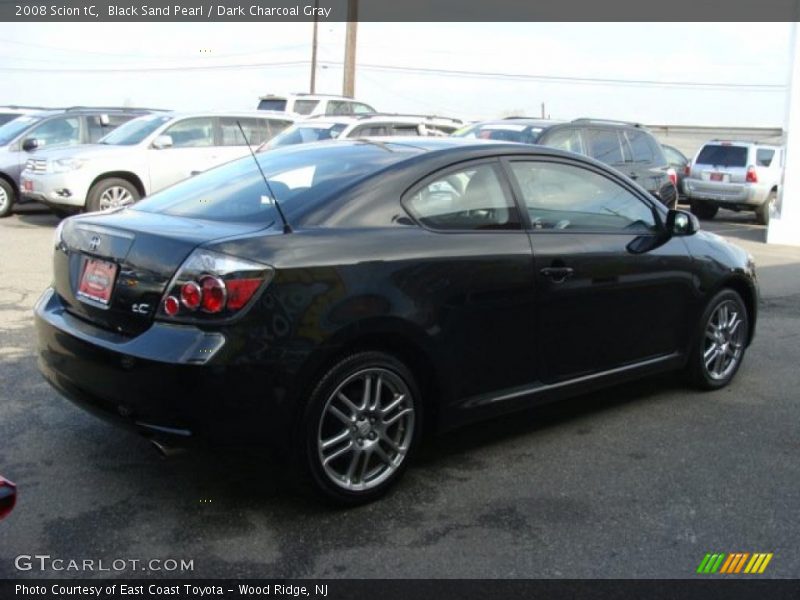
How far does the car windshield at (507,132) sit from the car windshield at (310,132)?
2030mm

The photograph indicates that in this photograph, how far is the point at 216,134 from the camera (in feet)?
45.0

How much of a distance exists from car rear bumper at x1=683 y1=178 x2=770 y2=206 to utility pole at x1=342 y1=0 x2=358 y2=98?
10840 millimetres

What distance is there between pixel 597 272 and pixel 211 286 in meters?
2.18

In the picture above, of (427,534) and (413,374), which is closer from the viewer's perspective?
(427,534)

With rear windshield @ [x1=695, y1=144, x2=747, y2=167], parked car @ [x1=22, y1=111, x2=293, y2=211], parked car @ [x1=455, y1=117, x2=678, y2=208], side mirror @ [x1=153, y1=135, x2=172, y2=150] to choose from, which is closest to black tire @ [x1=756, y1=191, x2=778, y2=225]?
rear windshield @ [x1=695, y1=144, x2=747, y2=167]

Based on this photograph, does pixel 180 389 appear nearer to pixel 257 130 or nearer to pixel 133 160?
pixel 133 160

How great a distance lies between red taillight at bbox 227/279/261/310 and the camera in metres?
3.35

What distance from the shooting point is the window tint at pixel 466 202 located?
4.08 meters

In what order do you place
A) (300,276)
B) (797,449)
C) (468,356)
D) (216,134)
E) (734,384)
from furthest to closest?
(216,134)
(734,384)
(797,449)
(468,356)
(300,276)

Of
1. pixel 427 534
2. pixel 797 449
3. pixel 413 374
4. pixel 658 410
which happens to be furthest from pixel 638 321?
pixel 427 534

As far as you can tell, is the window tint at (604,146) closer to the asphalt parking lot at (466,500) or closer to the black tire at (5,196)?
the asphalt parking lot at (466,500)

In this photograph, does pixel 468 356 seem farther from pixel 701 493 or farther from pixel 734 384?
pixel 734 384

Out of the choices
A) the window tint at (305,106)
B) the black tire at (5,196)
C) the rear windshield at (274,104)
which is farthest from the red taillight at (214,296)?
the rear windshield at (274,104)

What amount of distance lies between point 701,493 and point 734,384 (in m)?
2.02
